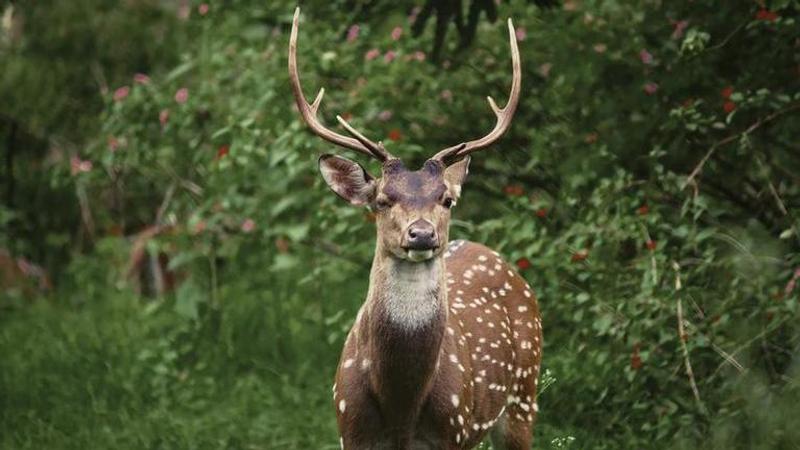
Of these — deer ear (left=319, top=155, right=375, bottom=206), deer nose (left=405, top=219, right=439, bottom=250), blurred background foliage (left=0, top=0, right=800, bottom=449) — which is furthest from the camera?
blurred background foliage (left=0, top=0, right=800, bottom=449)

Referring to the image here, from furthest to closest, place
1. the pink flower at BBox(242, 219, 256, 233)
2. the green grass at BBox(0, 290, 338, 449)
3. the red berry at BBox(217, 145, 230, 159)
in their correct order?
1. the pink flower at BBox(242, 219, 256, 233)
2. the red berry at BBox(217, 145, 230, 159)
3. the green grass at BBox(0, 290, 338, 449)

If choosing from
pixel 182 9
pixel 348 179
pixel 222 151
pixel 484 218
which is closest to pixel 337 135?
pixel 348 179

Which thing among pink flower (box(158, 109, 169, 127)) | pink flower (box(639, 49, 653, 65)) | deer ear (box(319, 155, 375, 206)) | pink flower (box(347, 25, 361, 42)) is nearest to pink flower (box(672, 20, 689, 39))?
pink flower (box(639, 49, 653, 65))

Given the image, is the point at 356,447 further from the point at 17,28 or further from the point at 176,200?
the point at 17,28

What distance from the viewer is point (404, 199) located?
194 inches

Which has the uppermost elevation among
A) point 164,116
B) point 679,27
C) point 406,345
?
point 679,27

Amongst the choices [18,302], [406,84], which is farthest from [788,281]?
[18,302]

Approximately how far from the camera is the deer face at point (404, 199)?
4.77 meters

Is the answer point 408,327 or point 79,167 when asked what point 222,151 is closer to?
point 79,167

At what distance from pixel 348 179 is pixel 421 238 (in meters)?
0.60

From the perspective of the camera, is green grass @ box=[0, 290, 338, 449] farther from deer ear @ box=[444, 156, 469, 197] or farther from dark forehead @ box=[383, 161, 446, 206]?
dark forehead @ box=[383, 161, 446, 206]

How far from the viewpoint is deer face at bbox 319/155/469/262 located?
4.77 metres

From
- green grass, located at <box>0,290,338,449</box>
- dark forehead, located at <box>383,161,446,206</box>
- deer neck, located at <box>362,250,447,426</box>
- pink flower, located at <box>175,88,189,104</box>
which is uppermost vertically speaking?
dark forehead, located at <box>383,161,446,206</box>

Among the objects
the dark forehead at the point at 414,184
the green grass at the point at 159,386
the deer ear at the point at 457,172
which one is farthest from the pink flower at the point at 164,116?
the dark forehead at the point at 414,184
